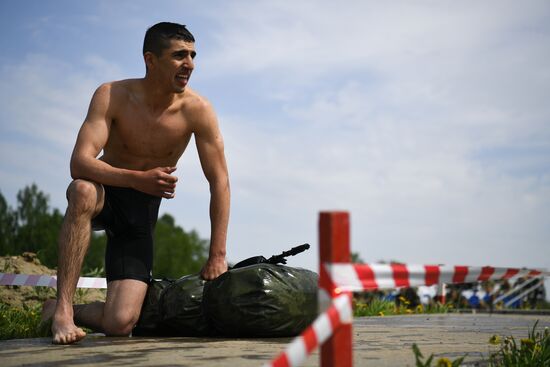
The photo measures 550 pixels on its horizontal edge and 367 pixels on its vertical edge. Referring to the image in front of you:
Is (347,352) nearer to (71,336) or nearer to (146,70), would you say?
(71,336)

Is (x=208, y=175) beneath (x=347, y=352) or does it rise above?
above

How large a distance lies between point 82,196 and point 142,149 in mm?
843

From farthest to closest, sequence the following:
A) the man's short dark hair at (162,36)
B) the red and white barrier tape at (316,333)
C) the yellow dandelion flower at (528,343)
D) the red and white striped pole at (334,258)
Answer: the man's short dark hair at (162,36) < the yellow dandelion flower at (528,343) < the red and white striped pole at (334,258) < the red and white barrier tape at (316,333)

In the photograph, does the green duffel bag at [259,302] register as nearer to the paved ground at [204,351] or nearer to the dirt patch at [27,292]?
the paved ground at [204,351]

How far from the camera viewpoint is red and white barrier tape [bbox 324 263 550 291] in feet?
7.66

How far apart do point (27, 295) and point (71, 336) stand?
4.63 meters

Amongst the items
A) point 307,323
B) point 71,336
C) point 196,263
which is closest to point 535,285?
point 307,323

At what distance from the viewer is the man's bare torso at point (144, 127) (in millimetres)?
5258

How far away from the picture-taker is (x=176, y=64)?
5.18 meters

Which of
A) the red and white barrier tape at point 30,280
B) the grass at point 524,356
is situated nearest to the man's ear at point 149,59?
the red and white barrier tape at point 30,280

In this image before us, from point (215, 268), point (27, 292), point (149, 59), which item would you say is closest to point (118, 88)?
point (149, 59)

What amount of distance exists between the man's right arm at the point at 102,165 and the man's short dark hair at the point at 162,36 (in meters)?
0.46

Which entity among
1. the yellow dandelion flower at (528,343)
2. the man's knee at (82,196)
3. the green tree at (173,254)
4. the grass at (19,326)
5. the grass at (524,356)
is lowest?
the grass at (524,356)

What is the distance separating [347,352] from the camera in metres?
2.30
